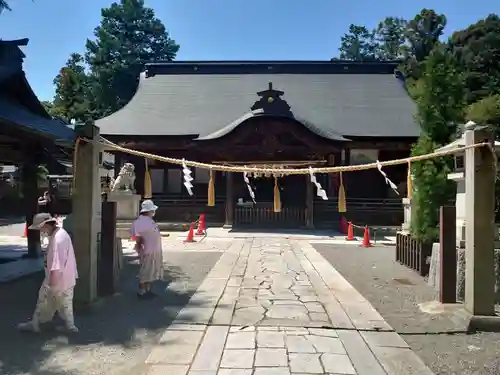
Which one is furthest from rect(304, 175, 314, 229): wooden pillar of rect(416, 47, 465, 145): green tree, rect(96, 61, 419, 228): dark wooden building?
rect(416, 47, 465, 145): green tree

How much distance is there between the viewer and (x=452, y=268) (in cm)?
665

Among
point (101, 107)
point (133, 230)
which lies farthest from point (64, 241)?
point (101, 107)

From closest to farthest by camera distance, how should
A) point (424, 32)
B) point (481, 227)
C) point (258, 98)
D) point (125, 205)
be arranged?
point (481, 227), point (125, 205), point (258, 98), point (424, 32)

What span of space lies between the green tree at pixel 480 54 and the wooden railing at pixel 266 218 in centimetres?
1733

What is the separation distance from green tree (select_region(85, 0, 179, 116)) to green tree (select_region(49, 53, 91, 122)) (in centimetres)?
127

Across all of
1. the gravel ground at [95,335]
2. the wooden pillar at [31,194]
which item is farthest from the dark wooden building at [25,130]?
the gravel ground at [95,335]

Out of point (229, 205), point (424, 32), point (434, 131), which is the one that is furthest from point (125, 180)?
point (424, 32)

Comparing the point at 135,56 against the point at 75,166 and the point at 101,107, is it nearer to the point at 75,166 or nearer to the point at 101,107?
the point at 101,107

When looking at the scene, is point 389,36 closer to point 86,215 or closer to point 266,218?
point 266,218

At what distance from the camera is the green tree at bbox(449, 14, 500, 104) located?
31.2m

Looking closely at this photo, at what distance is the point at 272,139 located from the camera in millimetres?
18578

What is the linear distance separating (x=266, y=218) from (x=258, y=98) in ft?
28.0

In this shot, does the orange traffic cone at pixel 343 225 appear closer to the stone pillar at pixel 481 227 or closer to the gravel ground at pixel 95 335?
the gravel ground at pixel 95 335

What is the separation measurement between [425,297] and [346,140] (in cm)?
1211
